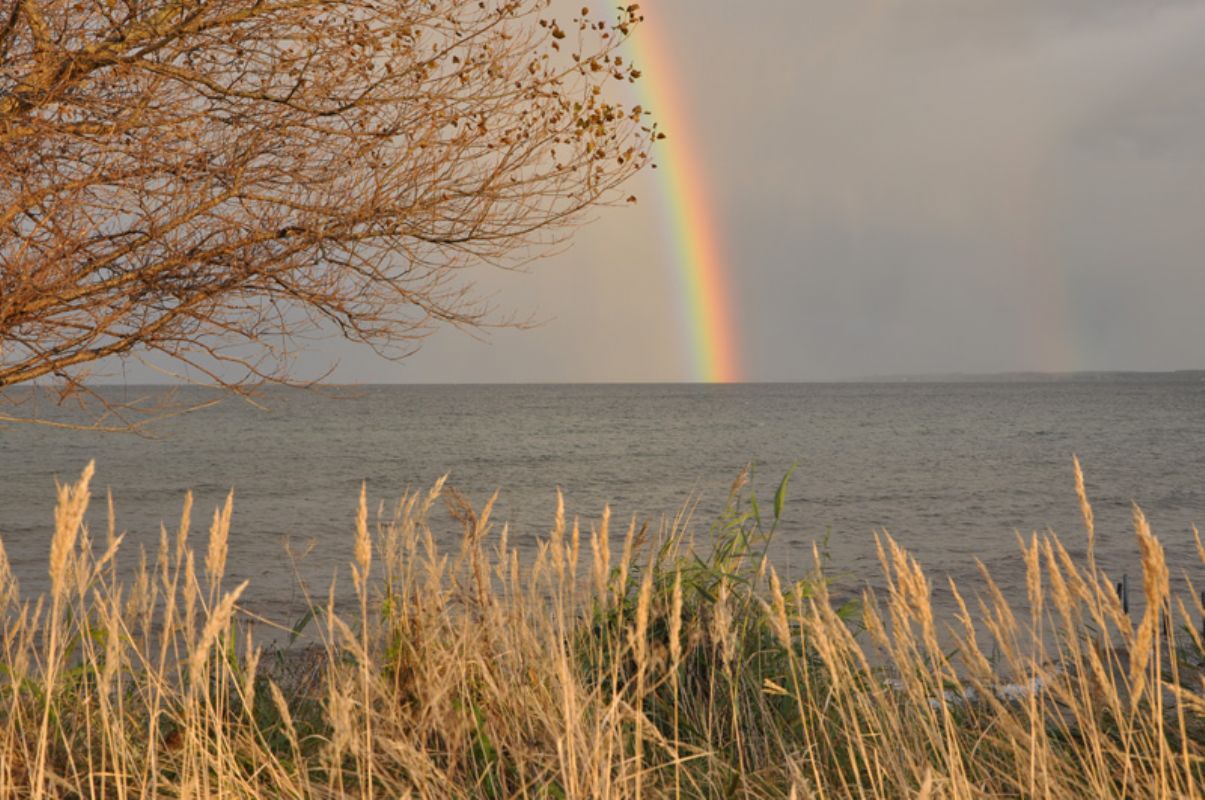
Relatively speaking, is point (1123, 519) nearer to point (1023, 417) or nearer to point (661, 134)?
point (661, 134)

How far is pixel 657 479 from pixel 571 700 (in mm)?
27190

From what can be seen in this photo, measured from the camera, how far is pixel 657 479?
29.1 metres

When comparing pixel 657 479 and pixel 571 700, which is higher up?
pixel 571 700

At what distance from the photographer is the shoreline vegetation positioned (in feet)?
7.22

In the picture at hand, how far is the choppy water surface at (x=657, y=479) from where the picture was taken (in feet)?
51.0

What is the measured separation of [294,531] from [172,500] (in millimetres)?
7208

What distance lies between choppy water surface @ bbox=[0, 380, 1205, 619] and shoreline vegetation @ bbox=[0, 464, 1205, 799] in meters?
2.03

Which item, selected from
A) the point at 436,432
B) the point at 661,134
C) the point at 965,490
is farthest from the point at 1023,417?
the point at 661,134

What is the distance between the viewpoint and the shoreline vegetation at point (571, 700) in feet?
7.22

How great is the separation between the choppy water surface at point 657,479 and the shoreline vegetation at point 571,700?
6.65ft

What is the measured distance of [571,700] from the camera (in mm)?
2045

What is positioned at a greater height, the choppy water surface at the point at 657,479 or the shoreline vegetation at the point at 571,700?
the shoreline vegetation at the point at 571,700

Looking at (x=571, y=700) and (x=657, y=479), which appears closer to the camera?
(x=571, y=700)

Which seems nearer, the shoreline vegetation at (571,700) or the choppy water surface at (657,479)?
the shoreline vegetation at (571,700)
